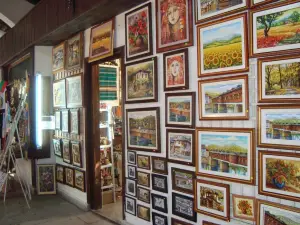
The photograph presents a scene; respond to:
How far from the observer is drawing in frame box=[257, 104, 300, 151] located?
227 cm

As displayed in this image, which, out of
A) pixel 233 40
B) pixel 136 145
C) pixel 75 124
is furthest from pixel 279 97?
pixel 75 124

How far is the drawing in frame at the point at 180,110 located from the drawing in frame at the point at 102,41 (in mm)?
1355

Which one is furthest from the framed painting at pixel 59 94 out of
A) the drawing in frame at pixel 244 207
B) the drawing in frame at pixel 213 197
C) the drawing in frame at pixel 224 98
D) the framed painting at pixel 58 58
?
the drawing in frame at pixel 244 207

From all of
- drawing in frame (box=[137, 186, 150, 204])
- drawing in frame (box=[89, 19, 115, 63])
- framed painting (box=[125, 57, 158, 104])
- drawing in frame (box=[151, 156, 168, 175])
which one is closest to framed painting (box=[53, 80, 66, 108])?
drawing in frame (box=[89, 19, 115, 63])

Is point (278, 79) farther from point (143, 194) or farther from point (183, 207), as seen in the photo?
point (143, 194)

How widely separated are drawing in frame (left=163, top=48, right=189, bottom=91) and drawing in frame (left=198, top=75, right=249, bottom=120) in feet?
0.76

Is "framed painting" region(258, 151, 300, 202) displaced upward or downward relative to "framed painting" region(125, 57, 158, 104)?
downward

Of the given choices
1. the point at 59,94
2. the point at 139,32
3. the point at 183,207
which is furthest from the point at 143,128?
the point at 59,94

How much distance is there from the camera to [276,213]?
2.38 metres

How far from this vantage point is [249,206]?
257 centimetres

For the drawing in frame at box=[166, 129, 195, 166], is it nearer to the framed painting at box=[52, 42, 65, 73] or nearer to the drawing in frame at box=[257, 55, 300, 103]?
the drawing in frame at box=[257, 55, 300, 103]

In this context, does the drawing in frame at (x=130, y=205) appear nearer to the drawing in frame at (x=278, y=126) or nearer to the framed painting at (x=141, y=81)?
the framed painting at (x=141, y=81)

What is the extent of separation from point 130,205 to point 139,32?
7.31 ft

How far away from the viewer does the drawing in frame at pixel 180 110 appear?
3.08 meters
